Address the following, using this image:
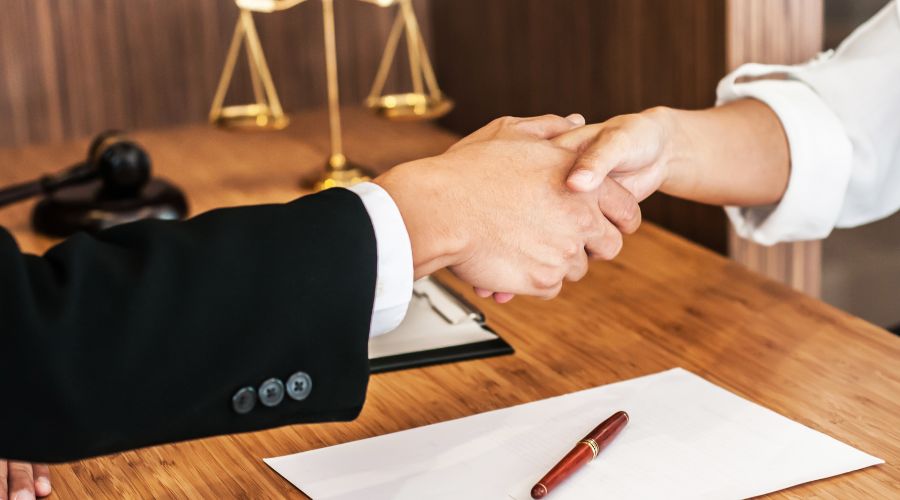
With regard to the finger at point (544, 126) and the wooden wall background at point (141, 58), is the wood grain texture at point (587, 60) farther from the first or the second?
the finger at point (544, 126)

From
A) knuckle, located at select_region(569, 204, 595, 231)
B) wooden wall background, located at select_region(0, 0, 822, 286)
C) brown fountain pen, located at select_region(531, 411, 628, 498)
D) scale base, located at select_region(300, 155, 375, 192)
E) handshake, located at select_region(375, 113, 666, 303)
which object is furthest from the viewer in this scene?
scale base, located at select_region(300, 155, 375, 192)

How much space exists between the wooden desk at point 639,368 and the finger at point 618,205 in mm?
118

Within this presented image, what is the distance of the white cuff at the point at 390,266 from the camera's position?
858mm

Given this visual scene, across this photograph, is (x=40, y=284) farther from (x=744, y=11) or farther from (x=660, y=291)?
(x=744, y=11)

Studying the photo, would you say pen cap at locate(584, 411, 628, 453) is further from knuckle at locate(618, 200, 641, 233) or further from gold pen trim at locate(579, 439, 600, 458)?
knuckle at locate(618, 200, 641, 233)

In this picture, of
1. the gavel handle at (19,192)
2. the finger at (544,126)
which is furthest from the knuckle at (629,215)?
the gavel handle at (19,192)

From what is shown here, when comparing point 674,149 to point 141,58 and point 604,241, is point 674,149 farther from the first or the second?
point 141,58

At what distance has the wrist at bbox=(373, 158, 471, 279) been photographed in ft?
3.05

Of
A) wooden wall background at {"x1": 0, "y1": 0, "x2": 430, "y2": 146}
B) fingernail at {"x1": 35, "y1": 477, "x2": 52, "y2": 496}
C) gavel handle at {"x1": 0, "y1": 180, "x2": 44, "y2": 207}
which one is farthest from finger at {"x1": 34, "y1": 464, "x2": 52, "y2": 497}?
wooden wall background at {"x1": 0, "y1": 0, "x2": 430, "y2": 146}

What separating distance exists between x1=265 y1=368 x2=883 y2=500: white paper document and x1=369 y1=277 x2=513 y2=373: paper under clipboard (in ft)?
0.44

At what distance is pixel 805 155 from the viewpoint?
126cm

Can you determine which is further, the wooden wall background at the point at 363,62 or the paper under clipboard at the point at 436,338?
the wooden wall background at the point at 363,62

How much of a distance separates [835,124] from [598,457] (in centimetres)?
58

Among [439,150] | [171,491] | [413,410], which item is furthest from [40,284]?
[439,150]
